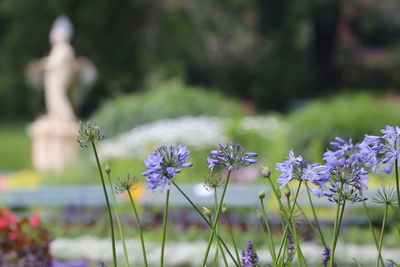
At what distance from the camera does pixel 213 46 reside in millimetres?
24766

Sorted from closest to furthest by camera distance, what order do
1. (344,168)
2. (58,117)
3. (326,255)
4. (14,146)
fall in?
(344,168) < (326,255) < (58,117) < (14,146)

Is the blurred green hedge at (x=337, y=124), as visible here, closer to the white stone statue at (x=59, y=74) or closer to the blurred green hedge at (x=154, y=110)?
the blurred green hedge at (x=154, y=110)

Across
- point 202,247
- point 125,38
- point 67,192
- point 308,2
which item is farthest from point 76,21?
point 202,247

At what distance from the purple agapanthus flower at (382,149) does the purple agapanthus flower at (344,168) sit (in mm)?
26

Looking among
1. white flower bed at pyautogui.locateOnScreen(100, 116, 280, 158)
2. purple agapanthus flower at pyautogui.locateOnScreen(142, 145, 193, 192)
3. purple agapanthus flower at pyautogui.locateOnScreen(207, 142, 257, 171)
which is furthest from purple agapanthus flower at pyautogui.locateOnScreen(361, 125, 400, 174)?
white flower bed at pyautogui.locateOnScreen(100, 116, 280, 158)

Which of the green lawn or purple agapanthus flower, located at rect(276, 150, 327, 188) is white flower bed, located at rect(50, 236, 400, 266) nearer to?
purple agapanthus flower, located at rect(276, 150, 327, 188)

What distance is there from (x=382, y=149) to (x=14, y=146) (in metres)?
19.6

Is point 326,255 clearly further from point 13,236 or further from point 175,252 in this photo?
point 175,252

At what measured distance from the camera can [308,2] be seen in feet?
74.5

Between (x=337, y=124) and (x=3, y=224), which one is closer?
(x=3, y=224)

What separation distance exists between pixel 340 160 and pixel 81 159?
7.99 meters

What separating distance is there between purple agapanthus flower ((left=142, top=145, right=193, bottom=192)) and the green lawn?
46.3 feet

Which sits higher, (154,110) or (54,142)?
(154,110)

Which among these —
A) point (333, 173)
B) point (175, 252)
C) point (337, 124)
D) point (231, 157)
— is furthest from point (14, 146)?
point (333, 173)
